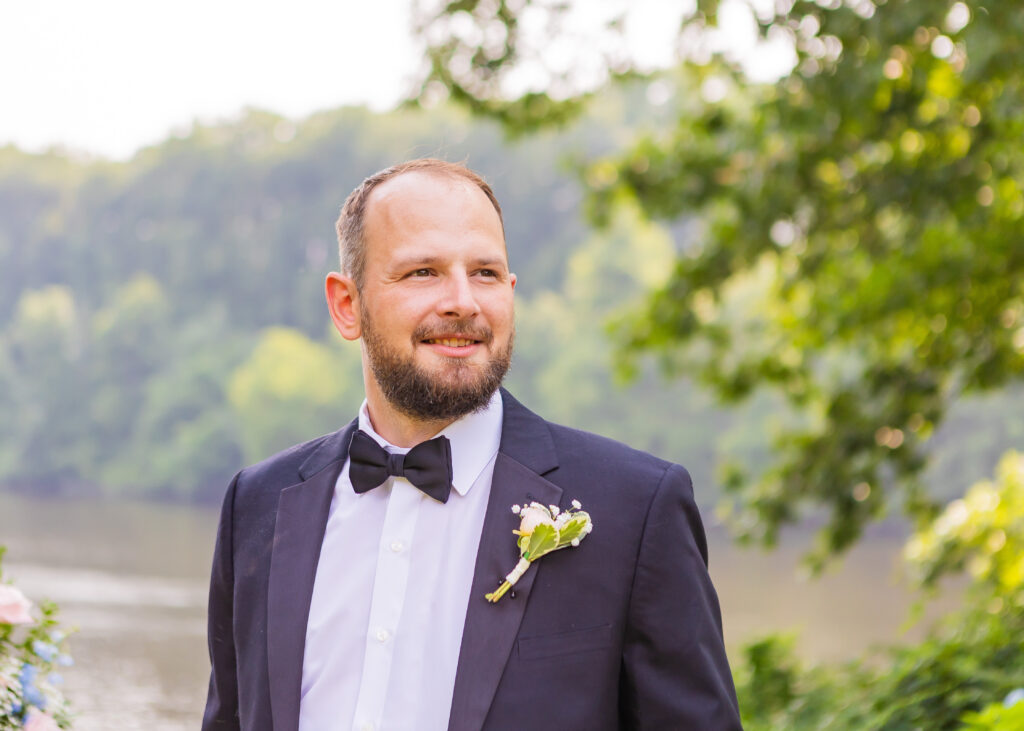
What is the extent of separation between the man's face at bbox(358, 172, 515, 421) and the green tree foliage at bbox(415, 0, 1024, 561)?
373cm

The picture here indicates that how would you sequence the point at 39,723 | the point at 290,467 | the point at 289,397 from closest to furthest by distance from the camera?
1. the point at 290,467
2. the point at 39,723
3. the point at 289,397

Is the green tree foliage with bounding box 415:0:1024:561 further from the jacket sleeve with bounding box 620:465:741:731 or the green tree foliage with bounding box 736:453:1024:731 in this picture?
the jacket sleeve with bounding box 620:465:741:731

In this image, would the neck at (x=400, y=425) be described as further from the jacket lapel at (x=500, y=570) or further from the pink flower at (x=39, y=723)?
the pink flower at (x=39, y=723)

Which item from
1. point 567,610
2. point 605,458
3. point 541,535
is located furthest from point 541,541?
point 605,458

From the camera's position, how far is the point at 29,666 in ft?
7.86

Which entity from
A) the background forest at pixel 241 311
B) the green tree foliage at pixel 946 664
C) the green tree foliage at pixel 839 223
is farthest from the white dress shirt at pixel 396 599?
the background forest at pixel 241 311

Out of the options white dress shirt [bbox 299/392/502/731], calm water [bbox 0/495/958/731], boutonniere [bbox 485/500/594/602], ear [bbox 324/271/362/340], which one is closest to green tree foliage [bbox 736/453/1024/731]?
boutonniere [bbox 485/500/594/602]

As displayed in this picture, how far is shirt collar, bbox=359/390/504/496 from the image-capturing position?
205cm

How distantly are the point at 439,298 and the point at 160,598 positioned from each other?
3232cm

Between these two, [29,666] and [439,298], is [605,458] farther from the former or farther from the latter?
[29,666]

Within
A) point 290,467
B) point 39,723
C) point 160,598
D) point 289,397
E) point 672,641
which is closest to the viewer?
point 672,641

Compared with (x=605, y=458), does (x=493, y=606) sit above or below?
below

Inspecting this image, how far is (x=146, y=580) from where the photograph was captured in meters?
34.6

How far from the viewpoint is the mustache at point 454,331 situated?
6.47ft
